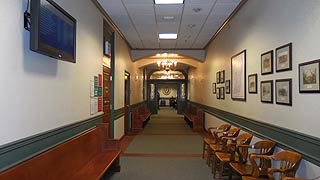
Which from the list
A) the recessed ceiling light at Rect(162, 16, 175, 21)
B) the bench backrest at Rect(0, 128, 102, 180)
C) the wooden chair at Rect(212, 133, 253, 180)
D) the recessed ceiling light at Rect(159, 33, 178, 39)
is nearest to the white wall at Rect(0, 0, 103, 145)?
the bench backrest at Rect(0, 128, 102, 180)

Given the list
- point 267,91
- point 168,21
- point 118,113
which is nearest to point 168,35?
point 168,21

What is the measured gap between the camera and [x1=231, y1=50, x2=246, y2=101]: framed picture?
594cm

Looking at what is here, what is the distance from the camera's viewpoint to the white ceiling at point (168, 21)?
5.95 meters

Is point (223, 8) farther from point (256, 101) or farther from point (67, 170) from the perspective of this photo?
point (67, 170)

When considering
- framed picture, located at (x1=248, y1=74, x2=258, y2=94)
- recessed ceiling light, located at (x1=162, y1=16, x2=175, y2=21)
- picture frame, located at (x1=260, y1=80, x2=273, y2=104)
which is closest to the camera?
picture frame, located at (x1=260, y1=80, x2=273, y2=104)

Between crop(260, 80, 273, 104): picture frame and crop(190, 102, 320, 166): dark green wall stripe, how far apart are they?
0.38m

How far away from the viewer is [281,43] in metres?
4.02

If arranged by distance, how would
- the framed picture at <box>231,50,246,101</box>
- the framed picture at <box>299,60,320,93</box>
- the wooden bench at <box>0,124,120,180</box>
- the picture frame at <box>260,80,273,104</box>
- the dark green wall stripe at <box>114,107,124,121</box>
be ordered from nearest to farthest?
the wooden bench at <box>0,124,120,180</box>, the framed picture at <box>299,60,320,93</box>, the picture frame at <box>260,80,273,104</box>, the framed picture at <box>231,50,246,101</box>, the dark green wall stripe at <box>114,107,124,121</box>

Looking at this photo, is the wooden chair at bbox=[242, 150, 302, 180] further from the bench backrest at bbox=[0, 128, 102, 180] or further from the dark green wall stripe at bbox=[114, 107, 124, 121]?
the dark green wall stripe at bbox=[114, 107, 124, 121]

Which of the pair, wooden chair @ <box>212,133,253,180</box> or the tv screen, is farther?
wooden chair @ <box>212,133,253,180</box>

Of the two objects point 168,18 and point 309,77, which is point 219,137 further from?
point 168,18

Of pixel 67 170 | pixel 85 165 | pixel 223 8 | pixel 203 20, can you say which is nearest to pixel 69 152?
pixel 67 170

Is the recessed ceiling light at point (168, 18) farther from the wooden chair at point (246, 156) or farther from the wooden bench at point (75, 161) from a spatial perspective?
the wooden chair at point (246, 156)

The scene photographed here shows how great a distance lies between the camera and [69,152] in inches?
155
